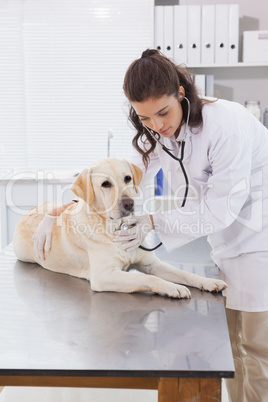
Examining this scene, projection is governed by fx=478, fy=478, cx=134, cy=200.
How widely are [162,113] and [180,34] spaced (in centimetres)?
193

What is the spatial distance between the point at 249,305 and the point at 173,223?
38 cm

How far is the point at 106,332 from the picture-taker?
1.07 meters

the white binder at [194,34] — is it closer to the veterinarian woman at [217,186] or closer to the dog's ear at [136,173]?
the veterinarian woman at [217,186]

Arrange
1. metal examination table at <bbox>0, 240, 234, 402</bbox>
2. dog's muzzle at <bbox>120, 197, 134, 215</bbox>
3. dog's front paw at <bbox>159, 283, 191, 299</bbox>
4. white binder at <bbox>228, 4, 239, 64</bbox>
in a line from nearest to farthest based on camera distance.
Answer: metal examination table at <bbox>0, 240, 234, 402</bbox> < dog's front paw at <bbox>159, 283, 191, 299</bbox> < dog's muzzle at <bbox>120, 197, 134, 215</bbox> < white binder at <bbox>228, 4, 239, 64</bbox>

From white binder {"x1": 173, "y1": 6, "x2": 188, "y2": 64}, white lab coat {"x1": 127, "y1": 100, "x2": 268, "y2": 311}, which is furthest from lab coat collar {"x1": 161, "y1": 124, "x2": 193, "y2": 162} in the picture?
white binder {"x1": 173, "y1": 6, "x2": 188, "y2": 64}

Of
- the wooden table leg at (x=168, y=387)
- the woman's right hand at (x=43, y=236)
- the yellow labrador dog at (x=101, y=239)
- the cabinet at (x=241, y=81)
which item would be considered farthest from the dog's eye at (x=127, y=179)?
the cabinet at (x=241, y=81)

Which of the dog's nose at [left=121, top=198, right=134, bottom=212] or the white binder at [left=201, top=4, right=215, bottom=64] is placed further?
the white binder at [left=201, top=4, right=215, bottom=64]

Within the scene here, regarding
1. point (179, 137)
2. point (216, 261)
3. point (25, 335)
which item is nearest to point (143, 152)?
point (179, 137)

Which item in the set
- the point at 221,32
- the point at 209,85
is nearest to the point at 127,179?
the point at 209,85

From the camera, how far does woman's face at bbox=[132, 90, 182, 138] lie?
135 centimetres

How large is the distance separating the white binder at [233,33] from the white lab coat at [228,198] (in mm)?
1698

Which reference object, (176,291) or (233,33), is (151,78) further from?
(233,33)

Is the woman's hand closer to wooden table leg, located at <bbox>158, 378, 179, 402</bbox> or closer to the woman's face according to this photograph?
the woman's face

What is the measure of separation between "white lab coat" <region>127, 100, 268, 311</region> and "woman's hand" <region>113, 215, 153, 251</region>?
0.19 feet
